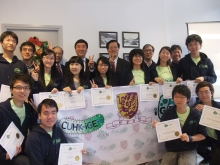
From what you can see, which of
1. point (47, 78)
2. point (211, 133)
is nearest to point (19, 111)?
point (47, 78)

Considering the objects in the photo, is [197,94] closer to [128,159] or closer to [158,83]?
[158,83]

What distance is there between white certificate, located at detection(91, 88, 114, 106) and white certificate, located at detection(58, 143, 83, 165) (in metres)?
0.59

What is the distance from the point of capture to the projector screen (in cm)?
484

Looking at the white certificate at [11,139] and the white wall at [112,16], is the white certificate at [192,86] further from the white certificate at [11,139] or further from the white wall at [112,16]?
the white certificate at [11,139]

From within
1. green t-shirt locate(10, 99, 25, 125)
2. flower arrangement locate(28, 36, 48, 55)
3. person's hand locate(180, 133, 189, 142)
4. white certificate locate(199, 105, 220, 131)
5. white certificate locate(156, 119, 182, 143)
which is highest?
flower arrangement locate(28, 36, 48, 55)

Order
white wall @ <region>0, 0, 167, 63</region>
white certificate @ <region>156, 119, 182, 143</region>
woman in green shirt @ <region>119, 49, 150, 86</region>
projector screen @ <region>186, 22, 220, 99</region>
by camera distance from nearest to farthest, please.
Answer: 1. white certificate @ <region>156, 119, 182, 143</region>
2. woman in green shirt @ <region>119, 49, 150, 86</region>
3. white wall @ <region>0, 0, 167, 63</region>
4. projector screen @ <region>186, 22, 220, 99</region>

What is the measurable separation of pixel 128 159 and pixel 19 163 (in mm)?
1253

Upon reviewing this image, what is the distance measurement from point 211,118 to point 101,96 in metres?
1.25

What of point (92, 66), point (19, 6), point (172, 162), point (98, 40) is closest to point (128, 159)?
point (172, 162)

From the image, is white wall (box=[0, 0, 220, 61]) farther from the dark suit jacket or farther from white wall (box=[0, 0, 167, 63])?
the dark suit jacket

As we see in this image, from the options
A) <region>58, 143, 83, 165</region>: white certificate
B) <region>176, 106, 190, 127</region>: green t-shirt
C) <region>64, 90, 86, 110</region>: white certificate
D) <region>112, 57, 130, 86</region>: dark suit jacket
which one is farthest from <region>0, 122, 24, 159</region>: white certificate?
<region>176, 106, 190, 127</region>: green t-shirt

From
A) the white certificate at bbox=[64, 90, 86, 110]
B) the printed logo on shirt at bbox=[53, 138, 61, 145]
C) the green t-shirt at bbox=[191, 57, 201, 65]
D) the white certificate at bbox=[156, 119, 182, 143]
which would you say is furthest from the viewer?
the green t-shirt at bbox=[191, 57, 201, 65]

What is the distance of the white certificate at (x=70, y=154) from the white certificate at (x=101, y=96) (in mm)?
589

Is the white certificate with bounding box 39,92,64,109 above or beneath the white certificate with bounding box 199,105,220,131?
above
